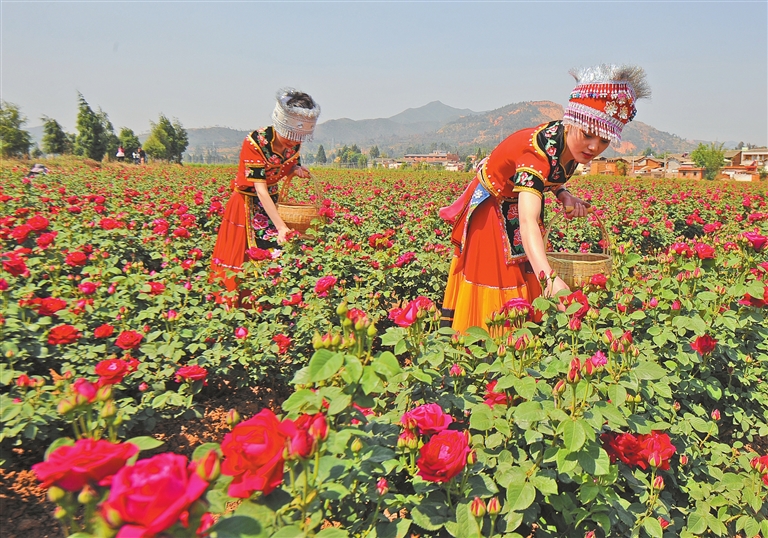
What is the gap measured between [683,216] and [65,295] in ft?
26.5

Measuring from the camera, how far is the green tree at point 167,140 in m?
46.0

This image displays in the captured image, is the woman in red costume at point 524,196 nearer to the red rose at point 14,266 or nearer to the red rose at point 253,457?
the red rose at point 253,457

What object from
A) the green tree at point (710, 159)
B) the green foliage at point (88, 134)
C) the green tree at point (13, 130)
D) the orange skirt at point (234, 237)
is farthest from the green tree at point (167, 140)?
the green tree at point (710, 159)

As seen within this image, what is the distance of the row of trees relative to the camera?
28.8 m

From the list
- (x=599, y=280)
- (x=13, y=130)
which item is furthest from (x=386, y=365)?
(x=13, y=130)

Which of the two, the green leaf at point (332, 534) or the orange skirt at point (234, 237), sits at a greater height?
the orange skirt at point (234, 237)

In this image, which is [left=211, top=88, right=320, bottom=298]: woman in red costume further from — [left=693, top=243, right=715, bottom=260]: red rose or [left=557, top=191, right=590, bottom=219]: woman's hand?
[left=693, top=243, right=715, bottom=260]: red rose

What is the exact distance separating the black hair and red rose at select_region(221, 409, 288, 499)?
2.86 meters

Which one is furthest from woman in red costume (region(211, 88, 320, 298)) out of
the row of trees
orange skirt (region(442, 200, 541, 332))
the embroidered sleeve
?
the row of trees

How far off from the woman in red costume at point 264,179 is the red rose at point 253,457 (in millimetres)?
2424

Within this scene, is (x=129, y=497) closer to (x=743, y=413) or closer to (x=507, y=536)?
(x=507, y=536)

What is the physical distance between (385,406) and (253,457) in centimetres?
84

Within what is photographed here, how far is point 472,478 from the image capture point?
109 cm

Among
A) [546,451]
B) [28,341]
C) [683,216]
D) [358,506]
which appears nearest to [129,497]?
[358,506]
